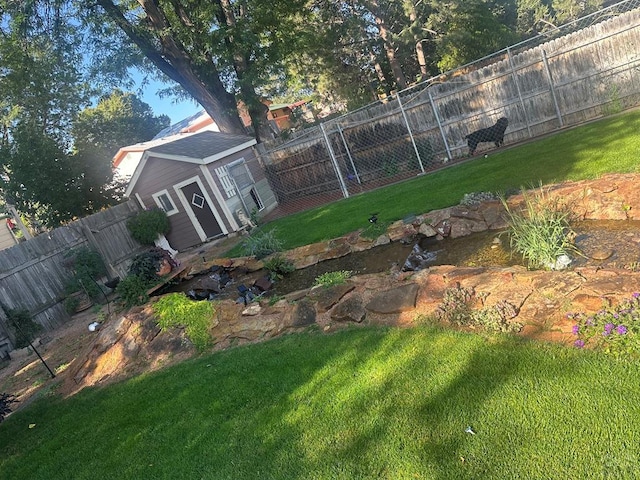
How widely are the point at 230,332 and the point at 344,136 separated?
910cm

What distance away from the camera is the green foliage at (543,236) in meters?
4.40

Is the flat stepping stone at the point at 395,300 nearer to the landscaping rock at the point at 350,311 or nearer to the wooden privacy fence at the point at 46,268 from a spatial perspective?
the landscaping rock at the point at 350,311

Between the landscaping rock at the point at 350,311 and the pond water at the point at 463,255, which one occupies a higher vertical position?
the landscaping rock at the point at 350,311

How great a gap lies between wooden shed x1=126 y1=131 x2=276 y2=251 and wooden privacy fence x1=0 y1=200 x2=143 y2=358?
189 cm

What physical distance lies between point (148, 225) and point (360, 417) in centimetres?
1212

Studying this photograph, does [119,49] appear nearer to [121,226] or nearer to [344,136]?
[121,226]

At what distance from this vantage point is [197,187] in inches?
519

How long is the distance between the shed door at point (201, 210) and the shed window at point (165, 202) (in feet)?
2.19

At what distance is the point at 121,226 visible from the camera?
13211 millimetres

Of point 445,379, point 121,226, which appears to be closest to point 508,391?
point 445,379

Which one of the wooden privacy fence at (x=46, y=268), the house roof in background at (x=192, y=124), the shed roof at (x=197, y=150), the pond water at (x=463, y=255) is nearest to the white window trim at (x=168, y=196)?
the shed roof at (x=197, y=150)

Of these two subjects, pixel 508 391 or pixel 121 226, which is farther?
pixel 121 226

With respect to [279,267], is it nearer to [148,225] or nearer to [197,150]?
[197,150]

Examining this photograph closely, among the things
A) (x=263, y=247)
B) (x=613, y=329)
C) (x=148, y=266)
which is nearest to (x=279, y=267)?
(x=263, y=247)
